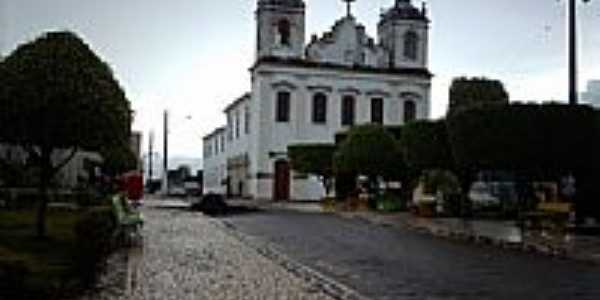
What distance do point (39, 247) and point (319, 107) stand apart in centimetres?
5023

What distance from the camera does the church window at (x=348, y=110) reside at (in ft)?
226

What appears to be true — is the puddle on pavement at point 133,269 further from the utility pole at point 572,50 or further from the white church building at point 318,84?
the white church building at point 318,84

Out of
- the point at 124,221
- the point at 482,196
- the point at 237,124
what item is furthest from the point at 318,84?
the point at 124,221

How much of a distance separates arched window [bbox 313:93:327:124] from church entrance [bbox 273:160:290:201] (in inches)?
154

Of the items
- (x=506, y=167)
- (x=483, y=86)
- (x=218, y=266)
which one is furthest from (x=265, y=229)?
(x=483, y=86)

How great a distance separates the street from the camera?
13859mm

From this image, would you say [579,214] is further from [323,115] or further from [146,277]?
[323,115]

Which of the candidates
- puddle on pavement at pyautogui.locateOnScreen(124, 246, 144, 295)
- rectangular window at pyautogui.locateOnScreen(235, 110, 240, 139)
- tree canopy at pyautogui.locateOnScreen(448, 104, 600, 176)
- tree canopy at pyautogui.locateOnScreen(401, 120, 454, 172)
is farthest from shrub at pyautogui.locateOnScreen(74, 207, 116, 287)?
rectangular window at pyautogui.locateOnScreen(235, 110, 240, 139)

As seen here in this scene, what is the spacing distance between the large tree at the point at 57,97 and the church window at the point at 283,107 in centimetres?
4666

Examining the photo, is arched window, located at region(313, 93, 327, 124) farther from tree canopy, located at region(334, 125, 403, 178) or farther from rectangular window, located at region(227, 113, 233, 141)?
tree canopy, located at region(334, 125, 403, 178)

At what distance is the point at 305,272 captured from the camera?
16.0 m

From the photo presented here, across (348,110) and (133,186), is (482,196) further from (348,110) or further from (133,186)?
(348,110)

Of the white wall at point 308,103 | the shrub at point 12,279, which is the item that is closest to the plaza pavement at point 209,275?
the shrub at point 12,279

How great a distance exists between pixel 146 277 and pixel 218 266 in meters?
2.35
